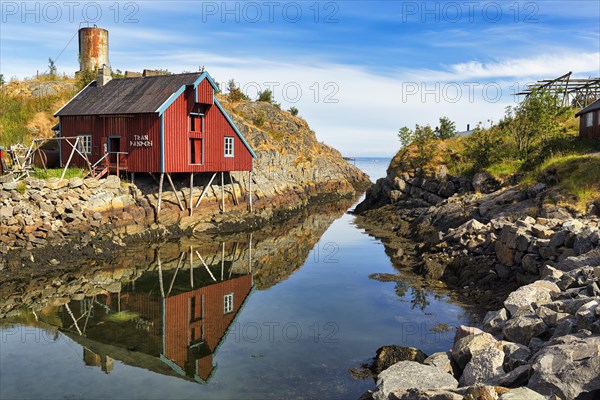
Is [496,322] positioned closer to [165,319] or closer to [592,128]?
[165,319]

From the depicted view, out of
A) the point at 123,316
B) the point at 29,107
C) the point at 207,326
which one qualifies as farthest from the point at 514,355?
the point at 29,107

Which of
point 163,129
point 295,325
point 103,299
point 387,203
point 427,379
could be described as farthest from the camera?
point 387,203

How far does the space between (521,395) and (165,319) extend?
12.9 metres

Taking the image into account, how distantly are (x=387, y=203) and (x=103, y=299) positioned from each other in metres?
28.8

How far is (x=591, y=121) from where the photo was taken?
1321 inches

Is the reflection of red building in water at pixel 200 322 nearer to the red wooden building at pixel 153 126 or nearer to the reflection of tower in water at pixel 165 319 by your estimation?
the reflection of tower in water at pixel 165 319

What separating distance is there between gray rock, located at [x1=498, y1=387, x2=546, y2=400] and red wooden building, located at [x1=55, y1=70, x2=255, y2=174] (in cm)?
2552

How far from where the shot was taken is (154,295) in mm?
20547

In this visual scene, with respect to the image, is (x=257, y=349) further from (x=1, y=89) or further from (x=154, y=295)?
(x=1, y=89)

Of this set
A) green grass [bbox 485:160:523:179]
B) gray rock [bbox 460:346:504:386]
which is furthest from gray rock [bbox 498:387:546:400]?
green grass [bbox 485:160:523:179]

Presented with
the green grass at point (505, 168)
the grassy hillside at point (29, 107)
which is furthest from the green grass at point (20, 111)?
the green grass at point (505, 168)

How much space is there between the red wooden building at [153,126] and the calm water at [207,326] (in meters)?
6.69

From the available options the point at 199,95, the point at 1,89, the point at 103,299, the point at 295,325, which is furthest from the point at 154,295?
the point at 1,89

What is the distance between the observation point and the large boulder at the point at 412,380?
33.8ft
